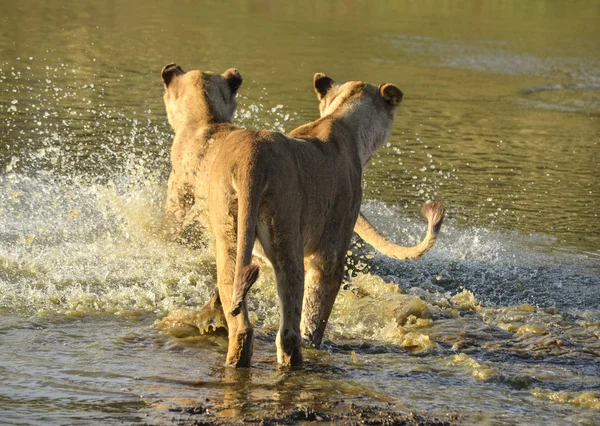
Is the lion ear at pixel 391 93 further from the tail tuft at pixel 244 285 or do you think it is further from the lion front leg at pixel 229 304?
the tail tuft at pixel 244 285

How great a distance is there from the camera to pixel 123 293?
755 centimetres

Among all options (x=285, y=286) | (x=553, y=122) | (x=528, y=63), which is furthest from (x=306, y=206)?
(x=528, y=63)

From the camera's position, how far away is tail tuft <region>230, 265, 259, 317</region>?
5016mm

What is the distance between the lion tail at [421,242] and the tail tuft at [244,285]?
1.41m

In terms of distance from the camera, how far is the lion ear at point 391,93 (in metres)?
7.27

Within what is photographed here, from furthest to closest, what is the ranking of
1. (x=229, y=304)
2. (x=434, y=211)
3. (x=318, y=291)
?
(x=318, y=291), (x=434, y=211), (x=229, y=304)

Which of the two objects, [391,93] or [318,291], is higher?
[391,93]

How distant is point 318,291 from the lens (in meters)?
6.27

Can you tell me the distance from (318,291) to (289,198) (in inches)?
34.7

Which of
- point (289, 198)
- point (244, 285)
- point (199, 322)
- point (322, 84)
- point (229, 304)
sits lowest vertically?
point (199, 322)

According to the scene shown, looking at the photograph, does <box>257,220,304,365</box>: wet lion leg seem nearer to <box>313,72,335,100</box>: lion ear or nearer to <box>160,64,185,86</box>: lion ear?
<box>313,72,335,100</box>: lion ear

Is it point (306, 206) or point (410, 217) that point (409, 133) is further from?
point (306, 206)

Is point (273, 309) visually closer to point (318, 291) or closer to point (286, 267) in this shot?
point (318, 291)

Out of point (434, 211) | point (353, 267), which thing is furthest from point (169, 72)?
point (434, 211)
